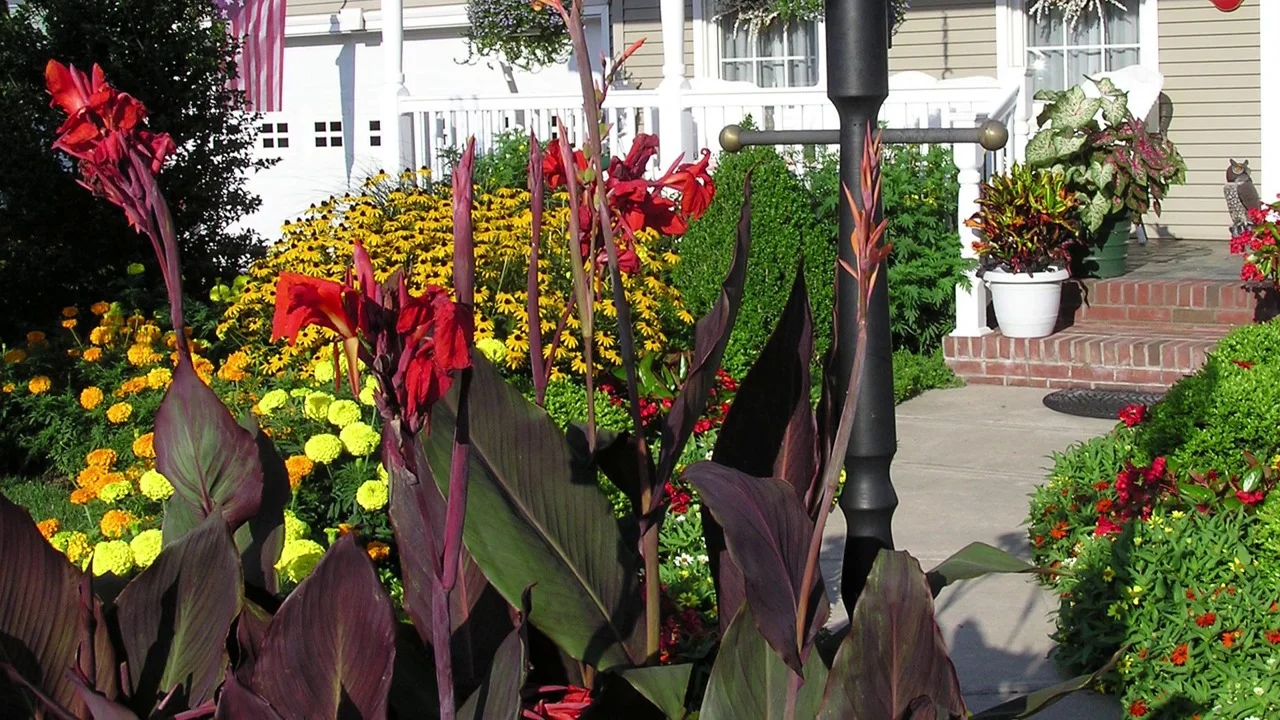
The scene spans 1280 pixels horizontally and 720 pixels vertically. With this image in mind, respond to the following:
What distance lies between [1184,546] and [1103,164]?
17.6 feet

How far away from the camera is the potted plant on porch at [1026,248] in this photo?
7.71m

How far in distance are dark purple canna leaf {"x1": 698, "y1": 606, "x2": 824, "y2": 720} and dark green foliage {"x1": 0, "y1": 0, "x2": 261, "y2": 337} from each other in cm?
599

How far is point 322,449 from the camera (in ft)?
13.0

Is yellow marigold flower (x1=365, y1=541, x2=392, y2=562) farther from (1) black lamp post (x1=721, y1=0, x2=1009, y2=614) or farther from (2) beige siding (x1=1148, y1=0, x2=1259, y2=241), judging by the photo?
(2) beige siding (x1=1148, y1=0, x2=1259, y2=241)

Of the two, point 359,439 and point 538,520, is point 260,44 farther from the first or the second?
point 538,520

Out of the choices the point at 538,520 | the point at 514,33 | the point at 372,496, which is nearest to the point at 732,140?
the point at 538,520

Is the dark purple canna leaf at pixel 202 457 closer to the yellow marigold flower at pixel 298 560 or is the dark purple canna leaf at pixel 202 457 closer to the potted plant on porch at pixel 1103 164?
the yellow marigold flower at pixel 298 560

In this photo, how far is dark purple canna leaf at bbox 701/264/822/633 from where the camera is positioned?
6.05 ft

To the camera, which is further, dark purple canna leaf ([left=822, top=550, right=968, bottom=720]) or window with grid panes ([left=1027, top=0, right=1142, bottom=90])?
window with grid panes ([left=1027, top=0, right=1142, bottom=90])

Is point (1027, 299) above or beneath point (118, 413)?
above

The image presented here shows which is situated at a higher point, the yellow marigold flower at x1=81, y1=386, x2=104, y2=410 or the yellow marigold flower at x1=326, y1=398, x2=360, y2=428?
the yellow marigold flower at x1=326, y1=398, x2=360, y2=428

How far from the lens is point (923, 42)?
38.4 ft

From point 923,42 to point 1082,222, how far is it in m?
3.73

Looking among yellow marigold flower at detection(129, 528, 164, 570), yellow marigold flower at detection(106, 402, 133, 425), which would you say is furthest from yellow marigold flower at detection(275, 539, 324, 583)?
yellow marigold flower at detection(106, 402, 133, 425)
